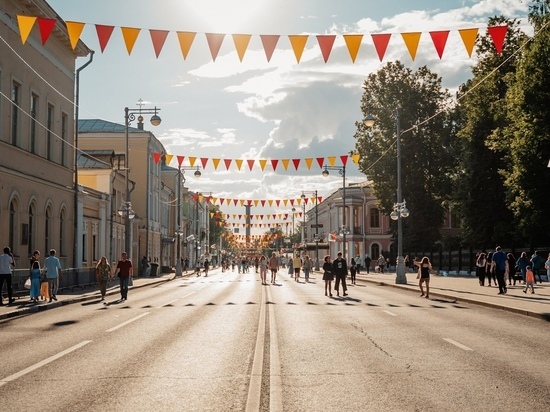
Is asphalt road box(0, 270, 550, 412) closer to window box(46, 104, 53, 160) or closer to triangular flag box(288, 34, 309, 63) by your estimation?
triangular flag box(288, 34, 309, 63)

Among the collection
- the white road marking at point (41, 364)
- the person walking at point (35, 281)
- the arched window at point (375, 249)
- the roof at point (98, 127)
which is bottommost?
the white road marking at point (41, 364)

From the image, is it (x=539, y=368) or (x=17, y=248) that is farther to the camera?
(x=17, y=248)

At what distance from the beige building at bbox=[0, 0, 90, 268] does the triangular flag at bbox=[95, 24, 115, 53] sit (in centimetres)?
1171

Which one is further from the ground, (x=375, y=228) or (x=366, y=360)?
(x=375, y=228)

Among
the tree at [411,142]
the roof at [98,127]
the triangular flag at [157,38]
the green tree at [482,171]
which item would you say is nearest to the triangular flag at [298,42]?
the triangular flag at [157,38]

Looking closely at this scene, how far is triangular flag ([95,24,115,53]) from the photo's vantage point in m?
20.3

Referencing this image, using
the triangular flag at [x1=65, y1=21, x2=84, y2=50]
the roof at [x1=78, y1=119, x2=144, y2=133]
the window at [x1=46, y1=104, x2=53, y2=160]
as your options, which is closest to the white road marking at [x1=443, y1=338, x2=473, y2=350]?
the triangular flag at [x1=65, y1=21, x2=84, y2=50]

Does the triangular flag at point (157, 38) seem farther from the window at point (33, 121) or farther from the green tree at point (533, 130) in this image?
the green tree at point (533, 130)

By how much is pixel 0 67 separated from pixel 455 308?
20.7 m

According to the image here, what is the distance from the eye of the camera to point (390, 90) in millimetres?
64062

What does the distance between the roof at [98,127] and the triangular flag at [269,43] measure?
51.1 m

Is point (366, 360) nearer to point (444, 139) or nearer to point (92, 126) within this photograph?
point (444, 139)

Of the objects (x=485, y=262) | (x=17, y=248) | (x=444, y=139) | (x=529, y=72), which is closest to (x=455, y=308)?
(x=485, y=262)

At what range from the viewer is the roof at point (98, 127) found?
69.8 metres
